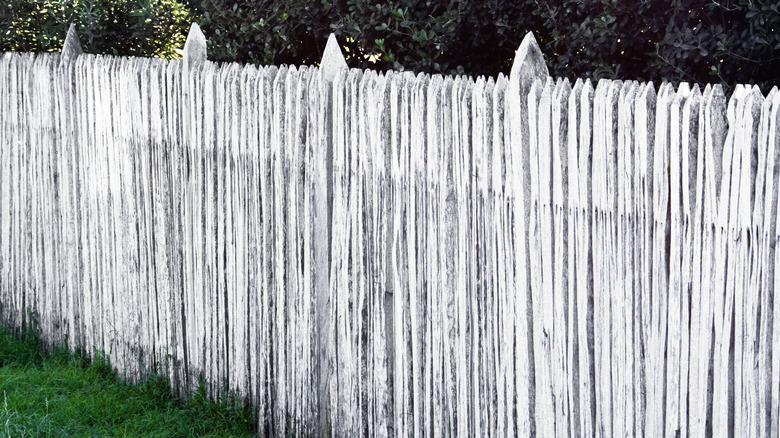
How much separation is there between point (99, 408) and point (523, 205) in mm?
2972

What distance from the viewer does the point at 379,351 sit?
3.93m

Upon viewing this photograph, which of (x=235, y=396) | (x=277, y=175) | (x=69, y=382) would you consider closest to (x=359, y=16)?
(x=277, y=175)

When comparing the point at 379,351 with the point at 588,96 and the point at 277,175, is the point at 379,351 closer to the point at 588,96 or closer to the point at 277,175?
the point at 277,175

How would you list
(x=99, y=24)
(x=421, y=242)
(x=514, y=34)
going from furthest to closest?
(x=99, y=24) < (x=514, y=34) < (x=421, y=242)

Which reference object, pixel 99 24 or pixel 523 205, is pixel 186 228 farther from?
pixel 99 24

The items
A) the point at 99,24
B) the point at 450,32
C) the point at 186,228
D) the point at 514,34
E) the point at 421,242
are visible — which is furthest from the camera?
the point at 99,24

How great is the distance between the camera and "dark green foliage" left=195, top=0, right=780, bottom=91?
14.2 feet

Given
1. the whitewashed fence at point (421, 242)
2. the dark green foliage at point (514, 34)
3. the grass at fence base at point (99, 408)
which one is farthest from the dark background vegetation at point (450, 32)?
the grass at fence base at point (99, 408)

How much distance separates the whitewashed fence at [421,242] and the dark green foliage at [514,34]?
0.71 meters

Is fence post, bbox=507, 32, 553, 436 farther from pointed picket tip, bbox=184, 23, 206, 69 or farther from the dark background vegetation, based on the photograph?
pointed picket tip, bbox=184, 23, 206, 69

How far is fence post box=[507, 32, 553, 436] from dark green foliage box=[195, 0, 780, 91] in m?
1.38

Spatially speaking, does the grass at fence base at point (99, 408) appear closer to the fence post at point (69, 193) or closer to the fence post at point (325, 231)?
the fence post at point (69, 193)

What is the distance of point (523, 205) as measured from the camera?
319 centimetres

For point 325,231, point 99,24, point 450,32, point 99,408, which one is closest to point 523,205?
point 325,231
